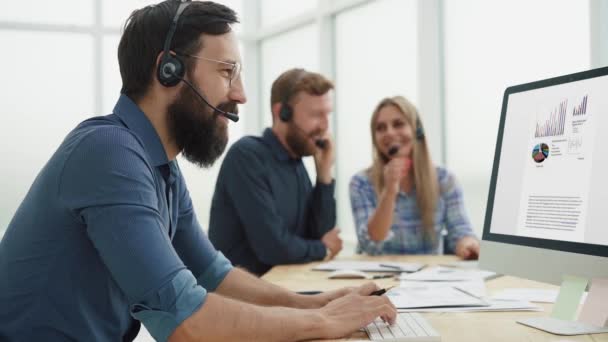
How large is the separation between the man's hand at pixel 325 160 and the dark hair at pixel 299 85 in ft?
0.72

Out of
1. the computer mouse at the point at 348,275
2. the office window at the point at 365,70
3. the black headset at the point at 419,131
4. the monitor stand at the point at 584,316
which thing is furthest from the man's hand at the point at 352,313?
the office window at the point at 365,70

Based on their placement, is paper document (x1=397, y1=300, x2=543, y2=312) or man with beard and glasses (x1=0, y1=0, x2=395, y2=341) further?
paper document (x1=397, y1=300, x2=543, y2=312)

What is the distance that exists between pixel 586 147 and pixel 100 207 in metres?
0.84

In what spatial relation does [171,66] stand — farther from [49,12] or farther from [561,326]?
[49,12]

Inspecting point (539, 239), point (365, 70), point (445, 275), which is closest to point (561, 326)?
point (539, 239)

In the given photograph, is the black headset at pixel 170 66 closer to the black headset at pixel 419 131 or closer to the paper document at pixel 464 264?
the paper document at pixel 464 264

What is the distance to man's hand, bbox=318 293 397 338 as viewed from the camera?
42.5 inches

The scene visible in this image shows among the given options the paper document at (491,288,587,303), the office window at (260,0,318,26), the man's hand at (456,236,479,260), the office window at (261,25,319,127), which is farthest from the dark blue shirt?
the office window at (260,0,318,26)

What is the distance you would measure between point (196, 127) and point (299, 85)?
1.38 m

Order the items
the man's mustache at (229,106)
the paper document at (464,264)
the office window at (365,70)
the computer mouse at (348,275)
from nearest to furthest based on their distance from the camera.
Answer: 1. the man's mustache at (229,106)
2. the computer mouse at (348,275)
3. the paper document at (464,264)
4. the office window at (365,70)

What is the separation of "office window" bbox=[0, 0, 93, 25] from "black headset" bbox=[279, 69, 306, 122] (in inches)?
109

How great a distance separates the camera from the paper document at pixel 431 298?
1.34 metres

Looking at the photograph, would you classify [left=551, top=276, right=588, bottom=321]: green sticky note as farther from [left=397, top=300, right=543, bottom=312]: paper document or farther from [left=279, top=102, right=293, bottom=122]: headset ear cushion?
[left=279, top=102, right=293, bottom=122]: headset ear cushion

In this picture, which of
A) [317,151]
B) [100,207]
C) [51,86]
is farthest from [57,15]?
[100,207]
